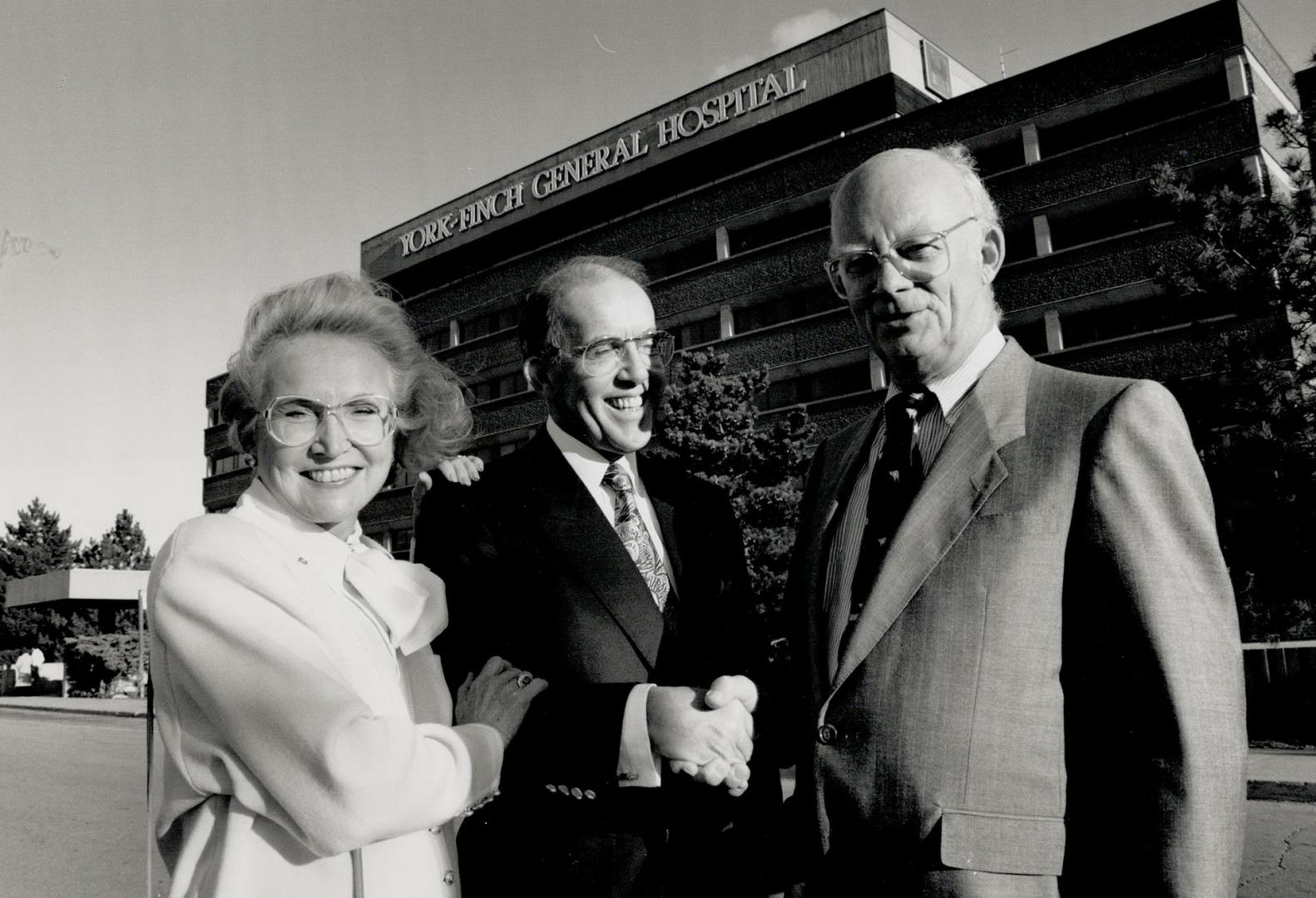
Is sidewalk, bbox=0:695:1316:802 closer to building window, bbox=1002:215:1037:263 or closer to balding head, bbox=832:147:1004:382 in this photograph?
balding head, bbox=832:147:1004:382

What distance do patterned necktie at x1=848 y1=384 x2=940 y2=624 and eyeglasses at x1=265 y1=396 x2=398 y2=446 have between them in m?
1.11

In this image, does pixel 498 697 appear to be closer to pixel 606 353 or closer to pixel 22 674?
pixel 606 353

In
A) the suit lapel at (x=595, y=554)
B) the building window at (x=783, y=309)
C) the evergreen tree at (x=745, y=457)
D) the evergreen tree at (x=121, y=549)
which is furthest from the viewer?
the evergreen tree at (x=121, y=549)

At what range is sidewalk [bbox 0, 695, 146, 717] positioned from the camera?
25.2 metres

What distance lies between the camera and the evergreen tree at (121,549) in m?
63.5

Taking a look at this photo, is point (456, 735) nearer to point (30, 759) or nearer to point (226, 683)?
point (226, 683)

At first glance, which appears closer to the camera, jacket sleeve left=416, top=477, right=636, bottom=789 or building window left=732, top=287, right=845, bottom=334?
jacket sleeve left=416, top=477, right=636, bottom=789

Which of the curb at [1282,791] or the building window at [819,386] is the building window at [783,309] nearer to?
the building window at [819,386]

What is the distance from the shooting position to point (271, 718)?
1.75m

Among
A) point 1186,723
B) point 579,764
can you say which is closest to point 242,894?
point 579,764

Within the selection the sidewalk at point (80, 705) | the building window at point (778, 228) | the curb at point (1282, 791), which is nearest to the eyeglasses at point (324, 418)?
the curb at point (1282, 791)

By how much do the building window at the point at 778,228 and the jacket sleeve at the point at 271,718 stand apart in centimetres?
3009

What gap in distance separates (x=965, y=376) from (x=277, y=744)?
63.1 inches

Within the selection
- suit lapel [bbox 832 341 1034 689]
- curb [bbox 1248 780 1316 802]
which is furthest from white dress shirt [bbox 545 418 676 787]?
curb [bbox 1248 780 1316 802]
